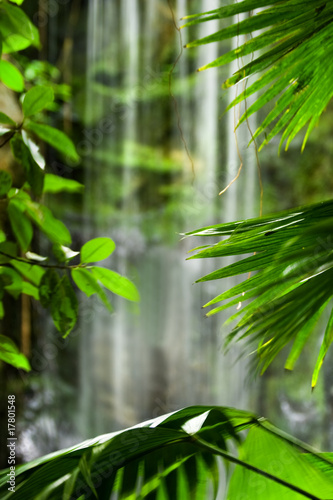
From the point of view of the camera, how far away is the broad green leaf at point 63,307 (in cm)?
58

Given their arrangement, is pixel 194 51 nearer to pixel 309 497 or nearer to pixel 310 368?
pixel 310 368

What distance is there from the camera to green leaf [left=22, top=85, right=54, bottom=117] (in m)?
0.55

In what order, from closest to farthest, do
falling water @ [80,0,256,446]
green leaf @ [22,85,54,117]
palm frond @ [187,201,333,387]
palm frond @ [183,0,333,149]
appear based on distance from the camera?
palm frond @ [187,201,333,387] → palm frond @ [183,0,333,149] → green leaf @ [22,85,54,117] → falling water @ [80,0,256,446]

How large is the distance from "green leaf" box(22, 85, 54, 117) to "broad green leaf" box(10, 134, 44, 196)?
3 centimetres

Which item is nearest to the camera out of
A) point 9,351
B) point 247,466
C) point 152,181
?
point 247,466

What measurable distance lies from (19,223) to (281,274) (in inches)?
12.7

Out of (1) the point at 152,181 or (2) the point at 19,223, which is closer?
(2) the point at 19,223

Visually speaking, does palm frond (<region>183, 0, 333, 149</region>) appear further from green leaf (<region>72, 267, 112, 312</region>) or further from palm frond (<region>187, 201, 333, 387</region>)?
green leaf (<region>72, 267, 112, 312</region>)

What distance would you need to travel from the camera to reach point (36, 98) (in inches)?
21.8

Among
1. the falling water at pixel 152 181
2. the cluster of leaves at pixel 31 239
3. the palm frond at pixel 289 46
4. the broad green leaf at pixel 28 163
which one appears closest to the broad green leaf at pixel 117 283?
the cluster of leaves at pixel 31 239

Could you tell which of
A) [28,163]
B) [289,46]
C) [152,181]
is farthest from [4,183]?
[152,181]

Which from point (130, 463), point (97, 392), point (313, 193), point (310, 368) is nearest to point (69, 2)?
point (313, 193)

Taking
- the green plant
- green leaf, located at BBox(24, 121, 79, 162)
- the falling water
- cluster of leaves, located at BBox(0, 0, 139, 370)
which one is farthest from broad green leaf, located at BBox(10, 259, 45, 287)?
the falling water

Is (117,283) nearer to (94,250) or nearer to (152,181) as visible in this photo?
(94,250)
